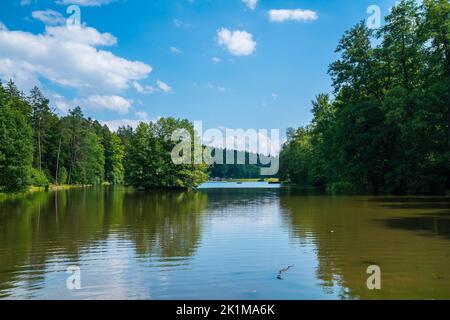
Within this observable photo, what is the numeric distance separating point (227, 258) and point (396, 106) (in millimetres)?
33200

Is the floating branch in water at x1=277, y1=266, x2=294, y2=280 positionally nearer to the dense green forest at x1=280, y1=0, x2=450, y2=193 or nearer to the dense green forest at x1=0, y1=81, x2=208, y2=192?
the dense green forest at x1=280, y1=0, x2=450, y2=193

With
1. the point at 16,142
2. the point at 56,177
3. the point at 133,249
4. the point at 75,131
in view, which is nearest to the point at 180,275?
the point at 133,249

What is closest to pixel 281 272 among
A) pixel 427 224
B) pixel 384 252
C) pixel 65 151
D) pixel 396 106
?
pixel 384 252

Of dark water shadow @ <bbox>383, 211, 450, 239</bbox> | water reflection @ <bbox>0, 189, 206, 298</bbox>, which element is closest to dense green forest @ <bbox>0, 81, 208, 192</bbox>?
water reflection @ <bbox>0, 189, 206, 298</bbox>

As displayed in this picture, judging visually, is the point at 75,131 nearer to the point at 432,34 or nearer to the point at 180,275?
the point at 432,34

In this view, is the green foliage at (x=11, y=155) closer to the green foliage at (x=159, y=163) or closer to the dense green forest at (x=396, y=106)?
the green foliage at (x=159, y=163)

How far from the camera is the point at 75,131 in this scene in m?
88.4

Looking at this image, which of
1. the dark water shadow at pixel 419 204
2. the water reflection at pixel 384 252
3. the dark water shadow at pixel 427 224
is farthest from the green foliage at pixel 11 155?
the dark water shadow at pixel 427 224

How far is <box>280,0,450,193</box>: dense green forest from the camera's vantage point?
39.9 meters

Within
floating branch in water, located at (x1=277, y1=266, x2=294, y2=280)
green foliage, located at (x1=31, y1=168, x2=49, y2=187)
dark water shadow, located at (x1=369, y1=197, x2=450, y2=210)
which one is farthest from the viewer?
green foliage, located at (x1=31, y1=168, x2=49, y2=187)

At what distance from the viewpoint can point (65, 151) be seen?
285 ft

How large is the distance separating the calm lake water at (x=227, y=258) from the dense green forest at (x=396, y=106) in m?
21.6

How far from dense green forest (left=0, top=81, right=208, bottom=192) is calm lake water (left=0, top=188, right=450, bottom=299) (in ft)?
89.4
